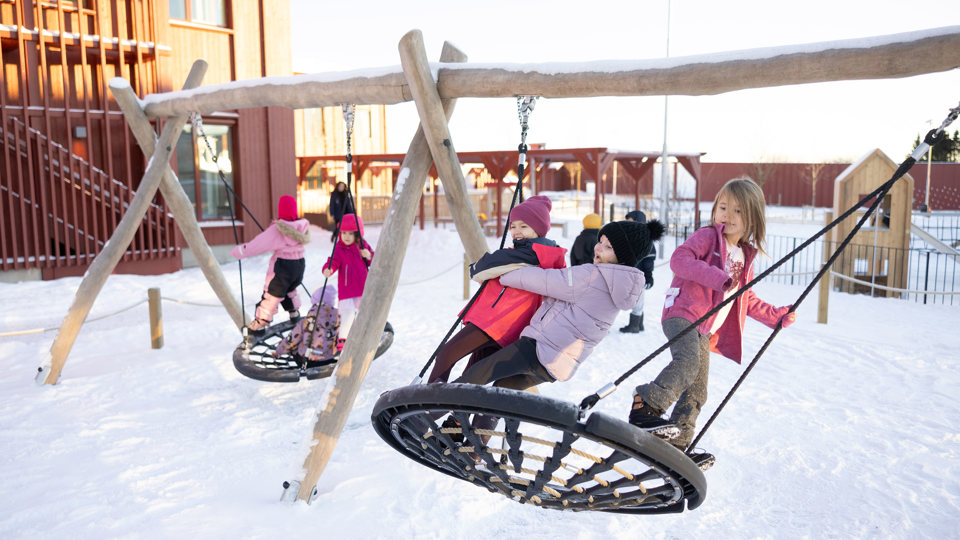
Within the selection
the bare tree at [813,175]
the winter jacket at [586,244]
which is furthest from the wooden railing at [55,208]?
the bare tree at [813,175]

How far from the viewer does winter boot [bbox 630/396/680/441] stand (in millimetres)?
2619

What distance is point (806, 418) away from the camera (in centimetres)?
464

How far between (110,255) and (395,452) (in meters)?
3.19

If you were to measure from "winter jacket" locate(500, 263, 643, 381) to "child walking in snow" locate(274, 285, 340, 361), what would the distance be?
9.08ft

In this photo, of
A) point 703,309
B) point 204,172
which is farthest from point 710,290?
point 204,172

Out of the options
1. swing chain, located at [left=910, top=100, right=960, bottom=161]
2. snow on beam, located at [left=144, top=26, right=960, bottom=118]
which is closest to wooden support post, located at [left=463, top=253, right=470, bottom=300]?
snow on beam, located at [left=144, top=26, right=960, bottom=118]

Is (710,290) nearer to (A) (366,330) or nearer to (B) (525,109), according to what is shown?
(B) (525,109)

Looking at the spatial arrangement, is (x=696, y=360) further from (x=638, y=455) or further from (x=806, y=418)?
(x=806, y=418)

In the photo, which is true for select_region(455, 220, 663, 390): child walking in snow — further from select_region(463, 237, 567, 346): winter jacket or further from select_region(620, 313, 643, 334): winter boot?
select_region(620, 313, 643, 334): winter boot

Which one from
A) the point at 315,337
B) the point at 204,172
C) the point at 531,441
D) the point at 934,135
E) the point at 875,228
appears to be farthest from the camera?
the point at 204,172

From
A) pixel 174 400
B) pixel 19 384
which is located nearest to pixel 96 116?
pixel 19 384

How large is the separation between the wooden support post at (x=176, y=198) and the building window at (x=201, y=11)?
26.3ft

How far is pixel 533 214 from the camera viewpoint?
302cm

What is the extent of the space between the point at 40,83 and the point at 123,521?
1039 cm
